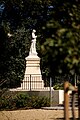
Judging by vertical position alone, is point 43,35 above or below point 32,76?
above

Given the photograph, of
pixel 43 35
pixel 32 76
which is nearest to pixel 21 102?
pixel 32 76

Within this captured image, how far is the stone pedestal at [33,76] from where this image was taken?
86.6ft

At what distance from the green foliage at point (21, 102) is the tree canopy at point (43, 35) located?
4.19 ft

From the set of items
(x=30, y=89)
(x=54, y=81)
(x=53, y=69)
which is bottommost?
(x=54, y=81)

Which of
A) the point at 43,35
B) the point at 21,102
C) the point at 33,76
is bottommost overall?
the point at 33,76

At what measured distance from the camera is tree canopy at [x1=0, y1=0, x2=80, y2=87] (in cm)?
586

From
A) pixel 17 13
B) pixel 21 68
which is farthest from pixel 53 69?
pixel 21 68

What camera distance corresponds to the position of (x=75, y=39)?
5895mm

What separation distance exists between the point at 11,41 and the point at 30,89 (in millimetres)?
5570

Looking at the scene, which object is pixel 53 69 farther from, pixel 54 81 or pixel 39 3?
pixel 54 81

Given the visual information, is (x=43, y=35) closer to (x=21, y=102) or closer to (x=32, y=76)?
(x=21, y=102)

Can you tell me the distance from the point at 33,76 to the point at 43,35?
18.0 metres

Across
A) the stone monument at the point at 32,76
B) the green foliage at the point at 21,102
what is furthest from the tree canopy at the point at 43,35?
the stone monument at the point at 32,76

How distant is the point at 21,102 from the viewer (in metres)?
22.4
